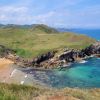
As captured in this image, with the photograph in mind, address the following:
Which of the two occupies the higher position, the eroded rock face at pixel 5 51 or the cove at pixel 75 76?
the eroded rock face at pixel 5 51

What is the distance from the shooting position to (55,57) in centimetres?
12850

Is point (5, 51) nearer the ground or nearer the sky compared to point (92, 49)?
nearer the ground

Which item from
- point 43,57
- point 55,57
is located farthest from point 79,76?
point 43,57

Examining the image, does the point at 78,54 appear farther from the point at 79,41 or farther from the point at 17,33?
the point at 17,33

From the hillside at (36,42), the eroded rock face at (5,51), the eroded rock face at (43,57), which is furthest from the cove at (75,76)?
the eroded rock face at (5,51)

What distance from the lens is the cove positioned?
8550 centimetres

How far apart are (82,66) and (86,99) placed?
100 metres

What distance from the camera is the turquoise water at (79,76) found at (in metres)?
85.4

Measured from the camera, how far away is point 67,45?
14562cm

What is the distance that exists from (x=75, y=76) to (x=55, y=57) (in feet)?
99.5

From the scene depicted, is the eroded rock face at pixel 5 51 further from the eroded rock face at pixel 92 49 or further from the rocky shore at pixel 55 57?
the eroded rock face at pixel 92 49

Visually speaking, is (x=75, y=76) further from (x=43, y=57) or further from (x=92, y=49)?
(x=92, y=49)

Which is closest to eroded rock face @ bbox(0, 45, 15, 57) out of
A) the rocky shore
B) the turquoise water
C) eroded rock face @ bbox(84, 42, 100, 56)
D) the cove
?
the rocky shore

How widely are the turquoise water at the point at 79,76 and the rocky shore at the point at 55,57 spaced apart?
657cm
